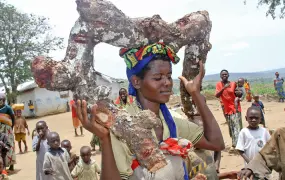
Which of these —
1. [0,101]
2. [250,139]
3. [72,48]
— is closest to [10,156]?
[0,101]

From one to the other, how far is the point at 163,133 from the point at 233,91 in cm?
557

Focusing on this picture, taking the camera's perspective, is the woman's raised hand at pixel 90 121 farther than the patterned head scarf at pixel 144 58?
No

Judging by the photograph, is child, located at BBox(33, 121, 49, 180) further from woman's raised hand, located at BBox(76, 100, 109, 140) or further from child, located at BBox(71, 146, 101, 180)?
woman's raised hand, located at BBox(76, 100, 109, 140)

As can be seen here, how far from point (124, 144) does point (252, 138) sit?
3.17m

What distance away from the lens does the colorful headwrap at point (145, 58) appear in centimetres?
194

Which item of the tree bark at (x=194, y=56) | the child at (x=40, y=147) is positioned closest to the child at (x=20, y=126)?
the child at (x=40, y=147)

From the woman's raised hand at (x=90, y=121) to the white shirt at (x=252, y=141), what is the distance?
3377mm

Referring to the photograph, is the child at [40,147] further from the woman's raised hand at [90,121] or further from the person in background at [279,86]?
the person in background at [279,86]

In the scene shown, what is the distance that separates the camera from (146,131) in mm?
1836

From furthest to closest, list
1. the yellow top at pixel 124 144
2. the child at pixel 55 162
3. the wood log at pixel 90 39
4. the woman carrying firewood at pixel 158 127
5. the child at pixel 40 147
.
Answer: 1. the child at pixel 40 147
2. the child at pixel 55 162
3. the wood log at pixel 90 39
4. the yellow top at pixel 124 144
5. the woman carrying firewood at pixel 158 127

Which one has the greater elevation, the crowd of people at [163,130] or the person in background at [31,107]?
the crowd of people at [163,130]

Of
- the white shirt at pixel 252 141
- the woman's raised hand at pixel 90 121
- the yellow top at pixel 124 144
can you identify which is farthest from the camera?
the white shirt at pixel 252 141

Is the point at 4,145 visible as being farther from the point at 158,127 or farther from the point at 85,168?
the point at 158,127

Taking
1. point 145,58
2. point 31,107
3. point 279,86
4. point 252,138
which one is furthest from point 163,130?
point 31,107
